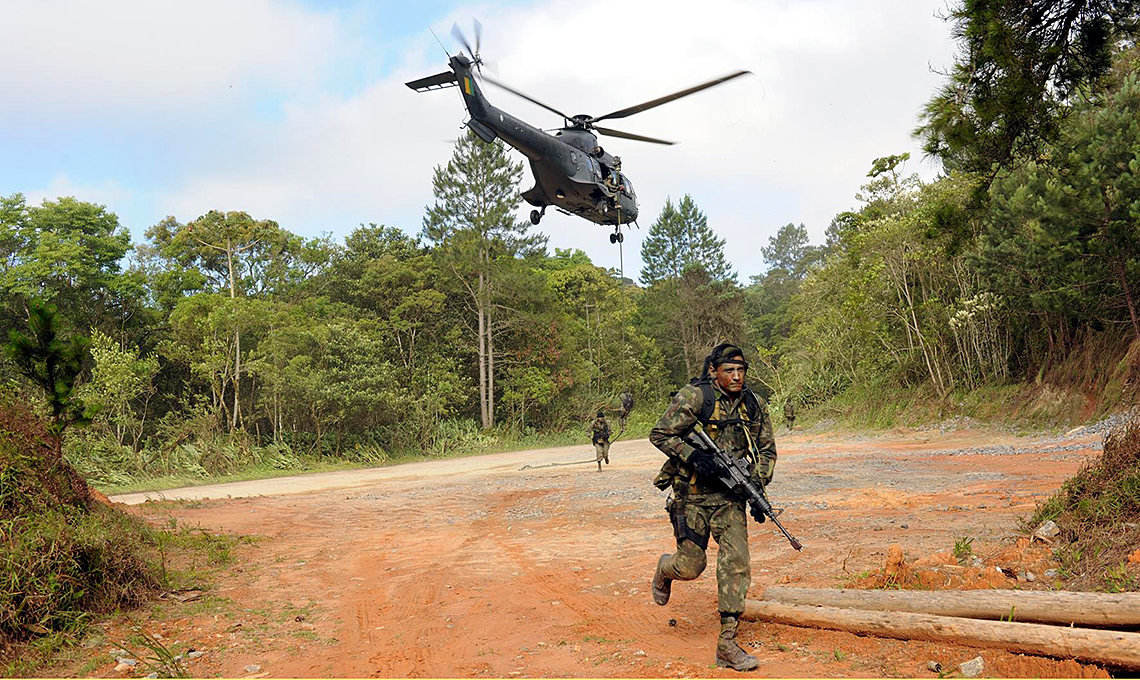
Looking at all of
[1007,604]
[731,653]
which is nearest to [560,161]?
[731,653]

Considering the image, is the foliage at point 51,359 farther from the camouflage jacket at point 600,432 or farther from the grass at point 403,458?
the grass at point 403,458

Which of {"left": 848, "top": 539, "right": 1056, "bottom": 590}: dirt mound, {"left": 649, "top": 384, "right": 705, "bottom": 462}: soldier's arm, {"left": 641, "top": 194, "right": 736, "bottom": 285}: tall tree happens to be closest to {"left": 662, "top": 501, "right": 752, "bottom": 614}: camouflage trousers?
{"left": 649, "top": 384, "right": 705, "bottom": 462}: soldier's arm

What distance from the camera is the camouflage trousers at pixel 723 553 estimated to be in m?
4.42

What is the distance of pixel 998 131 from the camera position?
636 cm

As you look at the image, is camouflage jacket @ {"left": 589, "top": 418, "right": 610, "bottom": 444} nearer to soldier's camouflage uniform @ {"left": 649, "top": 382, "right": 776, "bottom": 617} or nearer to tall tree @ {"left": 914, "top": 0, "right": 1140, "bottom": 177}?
tall tree @ {"left": 914, "top": 0, "right": 1140, "bottom": 177}

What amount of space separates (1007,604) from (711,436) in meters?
1.80

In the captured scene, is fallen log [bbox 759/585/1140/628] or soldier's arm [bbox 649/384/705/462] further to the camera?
soldier's arm [bbox 649/384/705/462]

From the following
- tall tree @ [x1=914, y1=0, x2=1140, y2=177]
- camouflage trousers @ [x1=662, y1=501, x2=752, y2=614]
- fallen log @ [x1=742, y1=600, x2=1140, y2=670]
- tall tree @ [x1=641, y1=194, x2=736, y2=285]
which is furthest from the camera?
tall tree @ [x1=641, y1=194, x2=736, y2=285]

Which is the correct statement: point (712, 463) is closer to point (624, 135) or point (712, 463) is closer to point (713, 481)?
point (713, 481)

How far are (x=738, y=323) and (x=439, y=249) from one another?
22.9 m

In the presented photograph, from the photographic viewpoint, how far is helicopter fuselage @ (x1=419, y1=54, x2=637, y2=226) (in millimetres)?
13234

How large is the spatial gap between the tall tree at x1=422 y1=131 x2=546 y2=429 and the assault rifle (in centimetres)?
3125

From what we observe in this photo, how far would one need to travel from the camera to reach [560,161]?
45.1 feet

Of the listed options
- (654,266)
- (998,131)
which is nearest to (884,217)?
(998,131)
